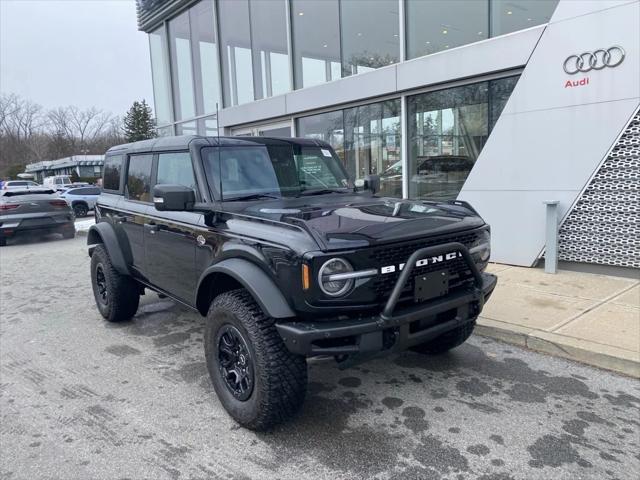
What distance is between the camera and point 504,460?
277cm

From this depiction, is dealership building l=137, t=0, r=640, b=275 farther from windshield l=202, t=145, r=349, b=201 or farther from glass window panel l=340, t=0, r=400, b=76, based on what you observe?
windshield l=202, t=145, r=349, b=201

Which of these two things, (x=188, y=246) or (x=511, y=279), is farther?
(x=511, y=279)

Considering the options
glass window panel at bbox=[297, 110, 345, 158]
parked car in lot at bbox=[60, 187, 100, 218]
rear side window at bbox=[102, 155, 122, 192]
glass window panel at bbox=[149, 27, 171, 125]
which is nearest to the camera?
rear side window at bbox=[102, 155, 122, 192]

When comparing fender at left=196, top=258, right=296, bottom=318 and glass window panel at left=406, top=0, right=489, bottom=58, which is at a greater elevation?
glass window panel at left=406, top=0, right=489, bottom=58

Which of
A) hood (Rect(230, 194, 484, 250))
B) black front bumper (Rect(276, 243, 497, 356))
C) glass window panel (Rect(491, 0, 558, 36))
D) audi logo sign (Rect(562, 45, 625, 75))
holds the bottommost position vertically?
black front bumper (Rect(276, 243, 497, 356))

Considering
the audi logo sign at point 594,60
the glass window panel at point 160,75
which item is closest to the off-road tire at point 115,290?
the audi logo sign at point 594,60

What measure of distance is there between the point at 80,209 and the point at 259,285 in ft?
71.0

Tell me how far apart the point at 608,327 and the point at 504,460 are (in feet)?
8.11

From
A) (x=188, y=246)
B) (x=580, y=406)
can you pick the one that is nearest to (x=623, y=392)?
(x=580, y=406)

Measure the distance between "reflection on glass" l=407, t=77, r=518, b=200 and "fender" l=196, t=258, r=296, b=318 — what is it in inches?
229

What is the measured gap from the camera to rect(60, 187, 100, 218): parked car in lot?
21.4 meters

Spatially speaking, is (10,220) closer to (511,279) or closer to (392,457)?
(511,279)

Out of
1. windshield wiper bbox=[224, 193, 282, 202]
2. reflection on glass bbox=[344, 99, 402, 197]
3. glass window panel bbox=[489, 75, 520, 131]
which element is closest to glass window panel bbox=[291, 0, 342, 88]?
reflection on glass bbox=[344, 99, 402, 197]

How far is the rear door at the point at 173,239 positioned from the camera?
12.9ft
